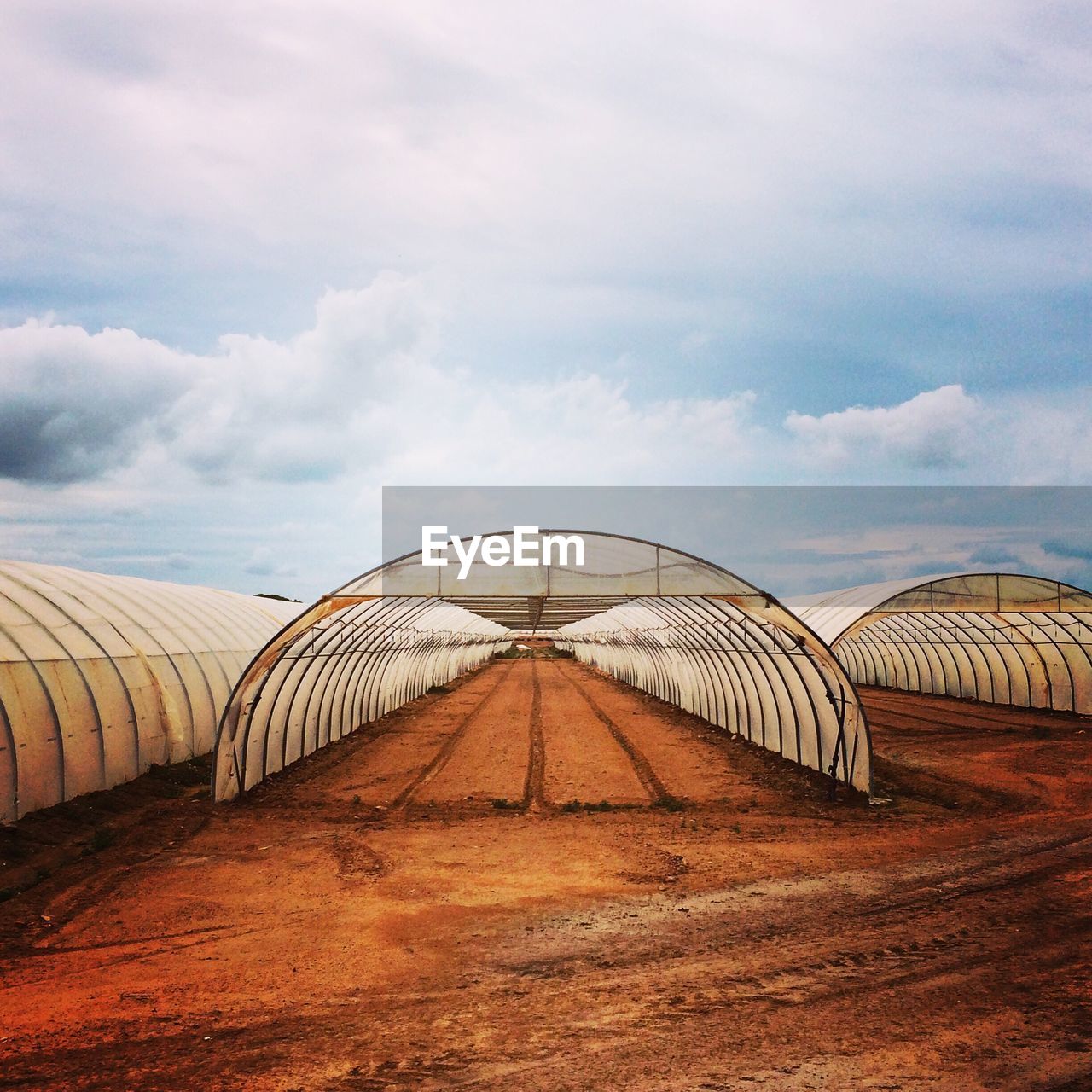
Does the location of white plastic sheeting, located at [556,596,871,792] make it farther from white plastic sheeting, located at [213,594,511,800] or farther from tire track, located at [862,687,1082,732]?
tire track, located at [862,687,1082,732]

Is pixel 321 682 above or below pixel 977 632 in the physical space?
below

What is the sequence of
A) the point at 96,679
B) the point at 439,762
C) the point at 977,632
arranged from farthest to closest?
the point at 977,632 < the point at 439,762 < the point at 96,679

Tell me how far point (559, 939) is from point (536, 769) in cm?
1136

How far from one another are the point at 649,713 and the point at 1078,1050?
27475 mm

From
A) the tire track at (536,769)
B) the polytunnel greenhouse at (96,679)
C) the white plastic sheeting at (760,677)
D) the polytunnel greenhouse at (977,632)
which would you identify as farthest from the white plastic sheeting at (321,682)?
the polytunnel greenhouse at (977,632)

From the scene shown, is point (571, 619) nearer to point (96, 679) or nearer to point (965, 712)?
point (965, 712)

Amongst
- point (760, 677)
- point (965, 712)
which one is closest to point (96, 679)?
point (760, 677)

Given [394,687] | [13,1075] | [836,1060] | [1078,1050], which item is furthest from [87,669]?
[394,687]

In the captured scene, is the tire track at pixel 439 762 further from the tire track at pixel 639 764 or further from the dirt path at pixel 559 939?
the tire track at pixel 639 764

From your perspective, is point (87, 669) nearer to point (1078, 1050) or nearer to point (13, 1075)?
point (13, 1075)
